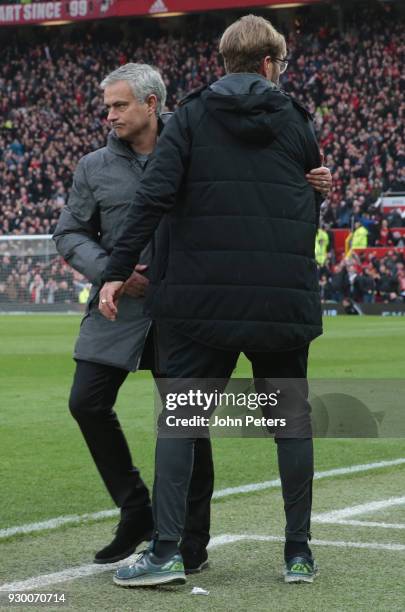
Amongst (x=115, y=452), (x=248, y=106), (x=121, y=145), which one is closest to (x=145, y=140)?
(x=121, y=145)

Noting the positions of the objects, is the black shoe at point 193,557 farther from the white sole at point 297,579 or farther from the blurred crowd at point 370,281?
the blurred crowd at point 370,281

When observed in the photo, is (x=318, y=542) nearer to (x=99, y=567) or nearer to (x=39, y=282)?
(x=99, y=567)

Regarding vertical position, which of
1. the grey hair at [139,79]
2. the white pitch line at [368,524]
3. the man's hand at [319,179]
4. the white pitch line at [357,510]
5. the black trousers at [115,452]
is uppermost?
the grey hair at [139,79]

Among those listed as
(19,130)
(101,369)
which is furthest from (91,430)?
(19,130)

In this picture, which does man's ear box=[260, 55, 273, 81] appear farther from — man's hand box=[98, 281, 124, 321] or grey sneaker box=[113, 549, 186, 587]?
grey sneaker box=[113, 549, 186, 587]

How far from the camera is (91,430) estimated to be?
4.73 meters

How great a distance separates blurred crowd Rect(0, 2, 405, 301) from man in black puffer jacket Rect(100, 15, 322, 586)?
2539 cm

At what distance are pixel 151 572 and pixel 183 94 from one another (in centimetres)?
3885

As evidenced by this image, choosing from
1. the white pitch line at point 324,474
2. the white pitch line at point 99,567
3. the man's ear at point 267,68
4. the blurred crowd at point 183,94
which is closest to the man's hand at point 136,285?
the man's ear at point 267,68

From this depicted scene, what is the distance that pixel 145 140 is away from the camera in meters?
4.74

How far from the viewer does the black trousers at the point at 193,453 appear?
4250 mm

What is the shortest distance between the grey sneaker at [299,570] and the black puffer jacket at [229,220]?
0.74 m

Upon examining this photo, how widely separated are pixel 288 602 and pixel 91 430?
1.09 m

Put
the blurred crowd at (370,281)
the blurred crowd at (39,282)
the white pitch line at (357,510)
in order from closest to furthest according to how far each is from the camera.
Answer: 1. the white pitch line at (357,510)
2. the blurred crowd at (370,281)
3. the blurred crowd at (39,282)
